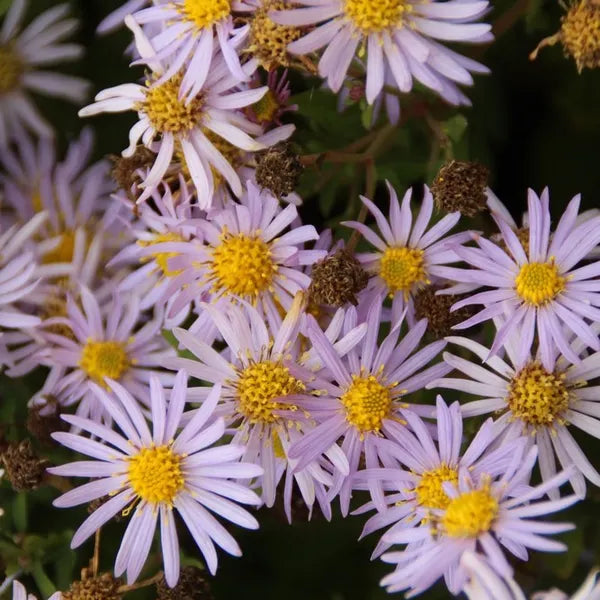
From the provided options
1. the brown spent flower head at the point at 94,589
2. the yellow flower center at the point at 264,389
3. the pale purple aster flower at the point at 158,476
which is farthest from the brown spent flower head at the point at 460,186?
the brown spent flower head at the point at 94,589

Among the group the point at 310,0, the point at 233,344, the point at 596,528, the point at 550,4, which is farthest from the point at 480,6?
the point at 596,528

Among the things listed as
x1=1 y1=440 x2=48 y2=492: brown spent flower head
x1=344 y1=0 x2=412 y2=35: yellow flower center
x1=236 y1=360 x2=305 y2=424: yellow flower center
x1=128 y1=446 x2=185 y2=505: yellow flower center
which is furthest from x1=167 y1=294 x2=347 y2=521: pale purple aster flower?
x1=344 y1=0 x2=412 y2=35: yellow flower center

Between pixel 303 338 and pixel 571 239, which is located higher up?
pixel 571 239

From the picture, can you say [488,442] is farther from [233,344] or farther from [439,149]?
[439,149]

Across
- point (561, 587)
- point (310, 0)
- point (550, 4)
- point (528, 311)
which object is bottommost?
point (561, 587)

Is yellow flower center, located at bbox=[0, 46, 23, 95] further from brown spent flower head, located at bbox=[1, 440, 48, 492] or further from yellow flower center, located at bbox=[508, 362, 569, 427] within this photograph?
yellow flower center, located at bbox=[508, 362, 569, 427]

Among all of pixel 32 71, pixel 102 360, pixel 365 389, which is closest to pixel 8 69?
pixel 32 71
